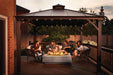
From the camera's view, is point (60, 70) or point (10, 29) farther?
point (60, 70)

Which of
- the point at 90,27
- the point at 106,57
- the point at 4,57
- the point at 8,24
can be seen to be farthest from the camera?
the point at 90,27

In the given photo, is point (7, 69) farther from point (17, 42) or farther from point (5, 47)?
point (17, 42)

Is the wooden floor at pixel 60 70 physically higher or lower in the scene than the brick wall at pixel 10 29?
lower

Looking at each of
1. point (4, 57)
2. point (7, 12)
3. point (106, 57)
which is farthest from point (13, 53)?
point (106, 57)

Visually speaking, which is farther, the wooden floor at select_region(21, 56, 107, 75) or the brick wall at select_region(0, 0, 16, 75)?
the wooden floor at select_region(21, 56, 107, 75)

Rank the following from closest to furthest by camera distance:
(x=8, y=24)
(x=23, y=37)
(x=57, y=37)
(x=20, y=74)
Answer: (x=8, y=24)
(x=20, y=74)
(x=23, y=37)
(x=57, y=37)

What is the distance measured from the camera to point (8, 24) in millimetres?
5086

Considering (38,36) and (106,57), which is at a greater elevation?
(38,36)

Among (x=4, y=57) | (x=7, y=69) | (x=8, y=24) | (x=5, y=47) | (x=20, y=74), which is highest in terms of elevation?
(x=8, y=24)

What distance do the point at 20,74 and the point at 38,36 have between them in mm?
10490

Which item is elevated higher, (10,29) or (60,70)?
(10,29)

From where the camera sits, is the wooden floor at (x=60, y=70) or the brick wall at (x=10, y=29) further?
the wooden floor at (x=60, y=70)

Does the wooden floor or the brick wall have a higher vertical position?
the brick wall

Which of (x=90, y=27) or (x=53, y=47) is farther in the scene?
(x=90, y=27)
